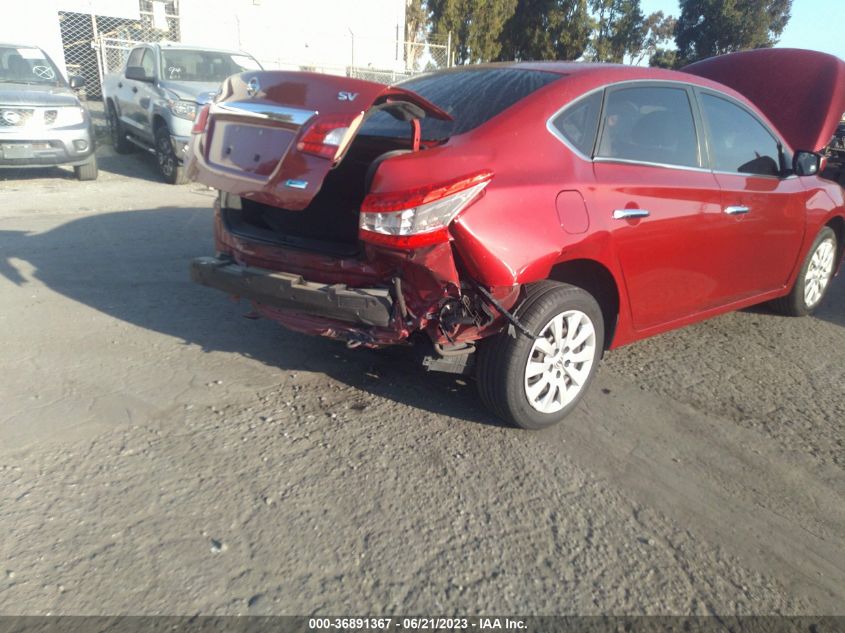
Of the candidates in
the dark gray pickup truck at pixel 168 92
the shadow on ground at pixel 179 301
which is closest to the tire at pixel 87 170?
the dark gray pickup truck at pixel 168 92

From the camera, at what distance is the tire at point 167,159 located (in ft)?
33.3

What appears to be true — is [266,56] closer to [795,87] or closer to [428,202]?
[795,87]

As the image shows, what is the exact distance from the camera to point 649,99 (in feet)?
13.2

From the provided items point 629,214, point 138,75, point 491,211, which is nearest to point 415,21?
point 138,75

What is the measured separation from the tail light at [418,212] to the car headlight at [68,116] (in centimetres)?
830

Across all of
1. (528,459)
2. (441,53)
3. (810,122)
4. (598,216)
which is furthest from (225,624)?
(441,53)

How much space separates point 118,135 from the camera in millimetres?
12617

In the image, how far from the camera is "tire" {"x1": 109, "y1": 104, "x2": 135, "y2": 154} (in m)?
12.5

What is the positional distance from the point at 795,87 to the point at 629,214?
13.2 feet

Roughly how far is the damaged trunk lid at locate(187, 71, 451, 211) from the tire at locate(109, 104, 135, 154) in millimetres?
9709

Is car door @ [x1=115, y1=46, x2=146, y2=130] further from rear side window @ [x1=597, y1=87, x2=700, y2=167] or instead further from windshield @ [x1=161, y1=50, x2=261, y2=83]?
rear side window @ [x1=597, y1=87, x2=700, y2=167]

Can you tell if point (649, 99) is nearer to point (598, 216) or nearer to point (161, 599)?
point (598, 216)

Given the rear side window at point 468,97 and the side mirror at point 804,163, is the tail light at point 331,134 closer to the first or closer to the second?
the rear side window at point 468,97

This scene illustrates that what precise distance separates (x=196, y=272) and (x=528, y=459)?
1979mm
